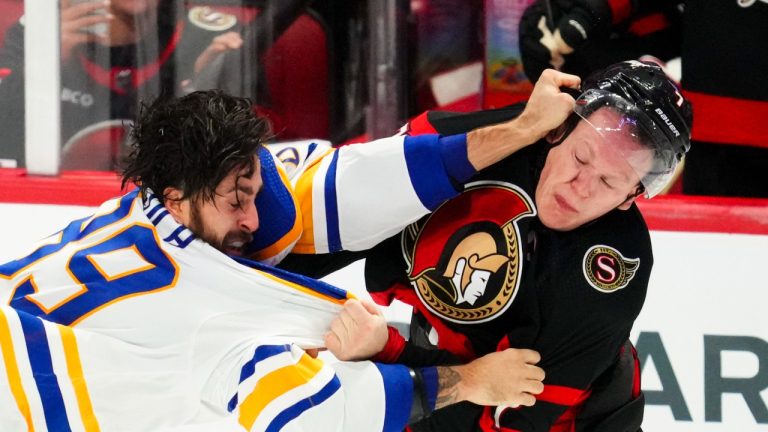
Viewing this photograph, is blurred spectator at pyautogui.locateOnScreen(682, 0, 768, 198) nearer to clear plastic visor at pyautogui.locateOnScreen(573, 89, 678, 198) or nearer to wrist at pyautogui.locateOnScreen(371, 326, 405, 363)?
clear plastic visor at pyautogui.locateOnScreen(573, 89, 678, 198)

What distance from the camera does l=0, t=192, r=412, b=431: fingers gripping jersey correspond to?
154 cm

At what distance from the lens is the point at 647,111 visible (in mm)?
1616

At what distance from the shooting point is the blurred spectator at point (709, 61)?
8.14ft

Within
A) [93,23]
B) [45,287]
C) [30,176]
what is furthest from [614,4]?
[45,287]

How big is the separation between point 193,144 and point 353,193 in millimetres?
300

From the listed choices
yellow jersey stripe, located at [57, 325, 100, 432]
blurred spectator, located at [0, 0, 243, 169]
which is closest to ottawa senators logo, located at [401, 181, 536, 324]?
yellow jersey stripe, located at [57, 325, 100, 432]

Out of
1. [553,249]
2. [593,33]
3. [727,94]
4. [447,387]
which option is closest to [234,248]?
[447,387]

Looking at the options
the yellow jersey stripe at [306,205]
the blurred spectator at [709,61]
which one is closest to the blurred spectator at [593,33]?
the blurred spectator at [709,61]

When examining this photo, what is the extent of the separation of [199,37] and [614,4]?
3.36 ft

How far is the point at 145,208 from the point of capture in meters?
1.60

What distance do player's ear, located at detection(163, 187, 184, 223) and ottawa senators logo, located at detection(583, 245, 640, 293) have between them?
0.64m

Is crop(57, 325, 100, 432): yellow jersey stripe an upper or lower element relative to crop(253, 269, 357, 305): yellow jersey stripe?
lower

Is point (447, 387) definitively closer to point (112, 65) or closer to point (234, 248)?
point (234, 248)

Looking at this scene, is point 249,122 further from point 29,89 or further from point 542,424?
point 29,89
